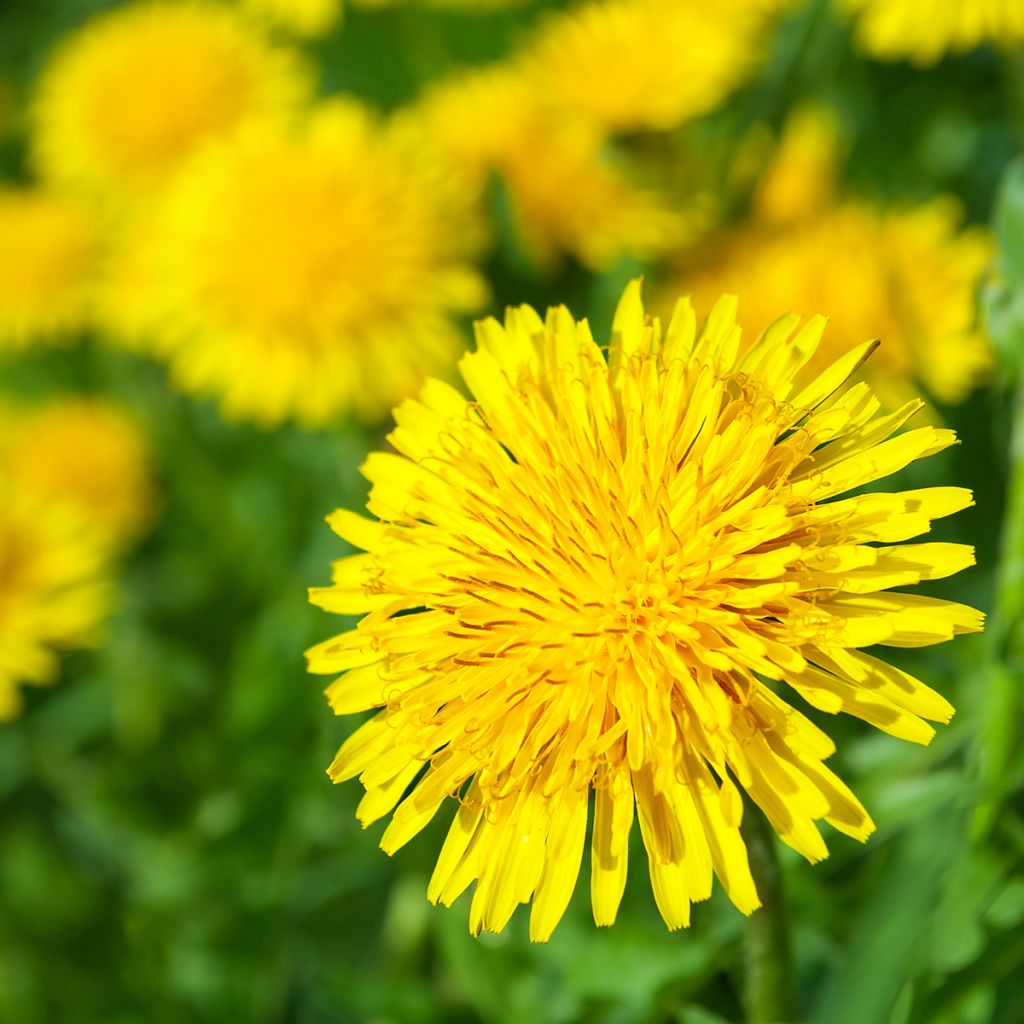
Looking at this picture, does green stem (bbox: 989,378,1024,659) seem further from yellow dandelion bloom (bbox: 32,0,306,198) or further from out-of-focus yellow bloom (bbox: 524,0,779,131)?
yellow dandelion bloom (bbox: 32,0,306,198)

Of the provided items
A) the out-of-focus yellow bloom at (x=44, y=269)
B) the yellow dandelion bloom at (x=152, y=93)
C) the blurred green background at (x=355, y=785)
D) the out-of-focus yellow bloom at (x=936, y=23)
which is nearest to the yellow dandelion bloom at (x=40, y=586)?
the blurred green background at (x=355, y=785)

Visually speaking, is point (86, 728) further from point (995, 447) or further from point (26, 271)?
point (995, 447)

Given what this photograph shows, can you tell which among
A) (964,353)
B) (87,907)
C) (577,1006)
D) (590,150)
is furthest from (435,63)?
(577,1006)

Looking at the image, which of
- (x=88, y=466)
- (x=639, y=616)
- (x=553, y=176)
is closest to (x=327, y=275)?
(x=553, y=176)

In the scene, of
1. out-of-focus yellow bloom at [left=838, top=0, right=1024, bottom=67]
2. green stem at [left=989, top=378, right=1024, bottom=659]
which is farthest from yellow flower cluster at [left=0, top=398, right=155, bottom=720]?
out-of-focus yellow bloom at [left=838, top=0, right=1024, bottom=67]

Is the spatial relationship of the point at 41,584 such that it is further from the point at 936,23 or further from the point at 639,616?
the point at 936,23

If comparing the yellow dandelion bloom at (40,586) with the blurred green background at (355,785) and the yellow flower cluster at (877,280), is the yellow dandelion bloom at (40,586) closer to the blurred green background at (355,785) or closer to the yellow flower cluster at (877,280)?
the blurred green background at (355,785)
